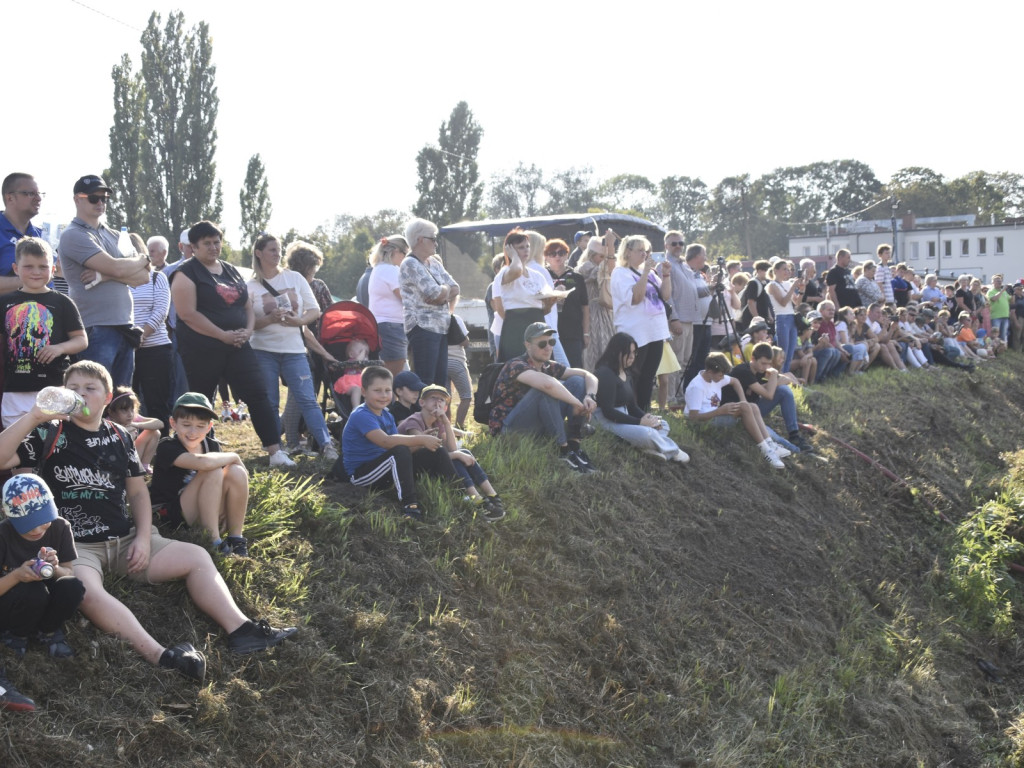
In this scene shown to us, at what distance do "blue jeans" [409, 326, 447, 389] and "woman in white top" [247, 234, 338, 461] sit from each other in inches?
35.5

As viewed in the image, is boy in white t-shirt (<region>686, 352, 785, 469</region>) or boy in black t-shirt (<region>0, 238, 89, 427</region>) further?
boy in white t-shirt (<region>686, 352, 785, 469</region>)

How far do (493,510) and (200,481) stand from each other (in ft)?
7.02

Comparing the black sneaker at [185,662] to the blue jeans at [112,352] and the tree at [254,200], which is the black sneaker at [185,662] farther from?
the tree at [254,200]

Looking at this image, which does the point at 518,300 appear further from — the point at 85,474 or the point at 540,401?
the point at 85,474

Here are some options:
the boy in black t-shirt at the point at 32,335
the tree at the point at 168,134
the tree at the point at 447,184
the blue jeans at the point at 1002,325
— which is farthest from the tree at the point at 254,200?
the boy in black t-shirt at the point at 32,335

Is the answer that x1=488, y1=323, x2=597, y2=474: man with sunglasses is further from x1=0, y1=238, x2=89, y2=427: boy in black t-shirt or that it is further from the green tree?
the green tree

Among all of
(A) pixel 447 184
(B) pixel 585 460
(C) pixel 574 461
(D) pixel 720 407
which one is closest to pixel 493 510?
(C) pixel 574 461

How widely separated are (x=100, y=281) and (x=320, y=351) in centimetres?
230

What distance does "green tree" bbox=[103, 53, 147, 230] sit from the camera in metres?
32.5

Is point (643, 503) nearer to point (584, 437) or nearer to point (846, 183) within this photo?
point (584, 437)

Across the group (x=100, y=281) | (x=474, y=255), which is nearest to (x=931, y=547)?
(x=100, y=281)

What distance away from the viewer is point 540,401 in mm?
7945

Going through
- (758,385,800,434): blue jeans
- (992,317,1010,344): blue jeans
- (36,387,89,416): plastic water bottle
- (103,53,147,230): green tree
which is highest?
(103,53,147,230): green tree

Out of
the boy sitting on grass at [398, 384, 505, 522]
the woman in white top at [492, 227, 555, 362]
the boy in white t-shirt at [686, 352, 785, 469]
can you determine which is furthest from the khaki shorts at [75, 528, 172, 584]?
the boy in white t-shirt at [686, 352, 785, 469]
